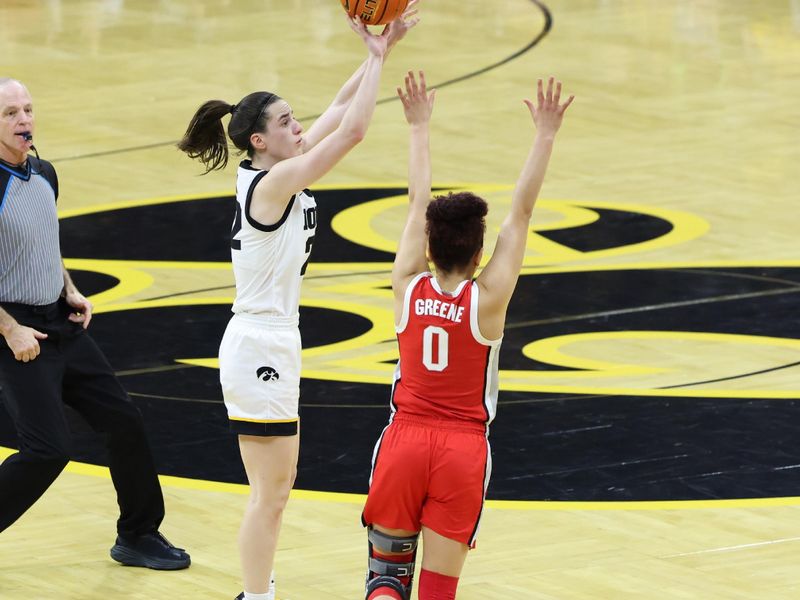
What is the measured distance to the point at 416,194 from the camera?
6109 mm

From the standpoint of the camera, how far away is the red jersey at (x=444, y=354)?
583 cm

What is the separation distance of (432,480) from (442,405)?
24 centimetres

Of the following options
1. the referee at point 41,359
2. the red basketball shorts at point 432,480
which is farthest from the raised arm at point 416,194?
the referee at point 41,359

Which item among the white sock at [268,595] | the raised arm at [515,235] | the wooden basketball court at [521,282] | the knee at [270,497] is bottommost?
the wooden basketball court at [521,282]


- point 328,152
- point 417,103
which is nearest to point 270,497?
point 328,152

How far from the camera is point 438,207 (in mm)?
5863

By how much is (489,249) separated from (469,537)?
7743 millimetres

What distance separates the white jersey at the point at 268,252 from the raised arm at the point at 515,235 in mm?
900

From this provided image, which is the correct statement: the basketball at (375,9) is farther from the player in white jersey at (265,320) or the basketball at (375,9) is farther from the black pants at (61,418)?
the black pants at (61,418)

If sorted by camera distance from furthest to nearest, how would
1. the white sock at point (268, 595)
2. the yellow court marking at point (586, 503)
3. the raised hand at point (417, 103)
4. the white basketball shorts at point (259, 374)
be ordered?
the yellow court marking at point (586, 503) < the white sock at point (268, 595) < the white basketball shorts at point (259, 374) < the raised hand at point (417, 103)

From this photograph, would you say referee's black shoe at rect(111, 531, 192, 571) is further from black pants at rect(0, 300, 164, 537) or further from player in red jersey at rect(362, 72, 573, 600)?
player in red jersey at rect(362, 72, 573, 600)

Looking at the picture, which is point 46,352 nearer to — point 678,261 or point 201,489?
point 201,489

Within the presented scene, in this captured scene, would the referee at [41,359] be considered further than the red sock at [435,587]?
Yes

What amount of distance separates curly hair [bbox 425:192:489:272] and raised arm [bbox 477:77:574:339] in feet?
0.28
